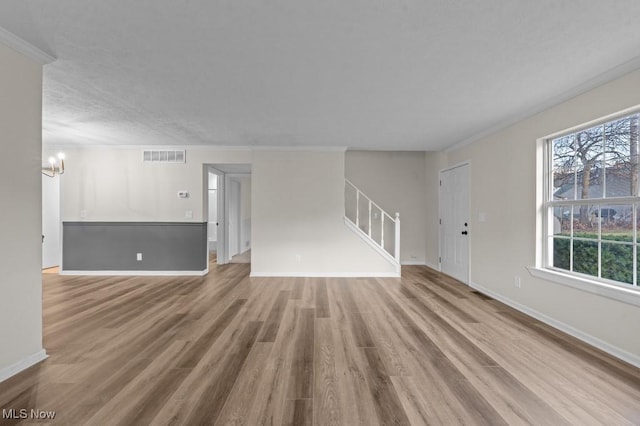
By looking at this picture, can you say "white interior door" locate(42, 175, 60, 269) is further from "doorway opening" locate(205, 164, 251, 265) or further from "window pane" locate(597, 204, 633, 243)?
"window pane" locate(597, 204, 633, 243)

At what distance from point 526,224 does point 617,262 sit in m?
1.00

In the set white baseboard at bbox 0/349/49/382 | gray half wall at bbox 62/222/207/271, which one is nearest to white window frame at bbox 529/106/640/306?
white baseboard at bbox 0/349/49/382

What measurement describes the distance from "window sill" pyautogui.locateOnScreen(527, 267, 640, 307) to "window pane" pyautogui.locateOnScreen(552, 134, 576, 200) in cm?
85

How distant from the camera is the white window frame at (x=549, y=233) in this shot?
234 cm

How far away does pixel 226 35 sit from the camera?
195 cm

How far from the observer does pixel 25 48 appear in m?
2.10

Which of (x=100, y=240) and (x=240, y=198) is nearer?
(x=100, y=240)

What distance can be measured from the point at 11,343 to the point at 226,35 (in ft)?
9.06

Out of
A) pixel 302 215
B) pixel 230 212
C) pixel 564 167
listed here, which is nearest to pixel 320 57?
pixel 564 167

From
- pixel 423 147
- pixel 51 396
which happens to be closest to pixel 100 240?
pixel 51 396

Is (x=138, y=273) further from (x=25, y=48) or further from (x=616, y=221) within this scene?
(x=616, y=221)

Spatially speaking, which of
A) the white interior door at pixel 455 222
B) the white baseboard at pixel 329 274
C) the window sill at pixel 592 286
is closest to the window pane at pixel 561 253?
the window sill at pixel 592 286

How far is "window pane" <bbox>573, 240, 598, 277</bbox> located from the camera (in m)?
2.71

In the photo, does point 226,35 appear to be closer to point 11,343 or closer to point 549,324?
point 11,343
